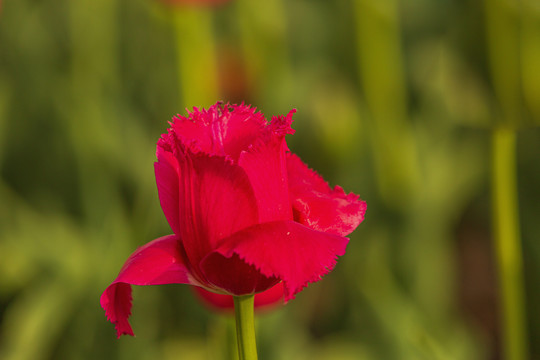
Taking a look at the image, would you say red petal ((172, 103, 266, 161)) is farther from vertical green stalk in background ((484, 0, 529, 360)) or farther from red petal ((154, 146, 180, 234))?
vertical green stalk in background ((484, 0, 529, 360))

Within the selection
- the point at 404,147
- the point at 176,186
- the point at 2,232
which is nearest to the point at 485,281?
the point at 404,147

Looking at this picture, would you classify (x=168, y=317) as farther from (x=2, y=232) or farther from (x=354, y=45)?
(x=354, y=45)

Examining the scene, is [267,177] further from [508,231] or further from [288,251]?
[508,231]

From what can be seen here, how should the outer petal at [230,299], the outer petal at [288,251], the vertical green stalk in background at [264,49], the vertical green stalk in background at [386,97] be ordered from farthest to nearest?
the vertical green stalk in background at [264,49] → the vertical green stalk in background at [386,97] → the outer petal at [230,299] → the outer petal at [288,251]

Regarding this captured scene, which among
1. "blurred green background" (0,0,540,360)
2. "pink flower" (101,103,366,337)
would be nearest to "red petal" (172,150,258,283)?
"pink flower" (101,103,366,337)

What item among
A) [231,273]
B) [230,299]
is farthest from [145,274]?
[230,299]

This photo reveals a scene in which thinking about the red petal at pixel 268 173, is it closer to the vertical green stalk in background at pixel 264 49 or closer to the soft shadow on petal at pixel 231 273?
the soft shadow on petal at pixel 231 273

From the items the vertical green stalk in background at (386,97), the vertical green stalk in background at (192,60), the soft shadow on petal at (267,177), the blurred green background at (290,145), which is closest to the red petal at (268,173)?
the soft shadow on petal at (267,177)
